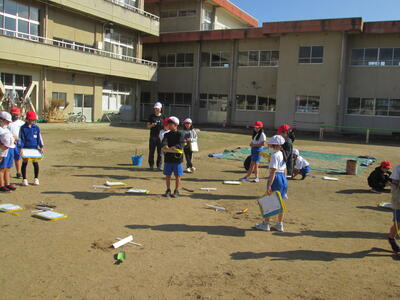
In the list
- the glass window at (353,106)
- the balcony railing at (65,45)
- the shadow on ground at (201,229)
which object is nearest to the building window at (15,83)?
the balcony railing at (65,45)

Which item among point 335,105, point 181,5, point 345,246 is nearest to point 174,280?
point 345,246

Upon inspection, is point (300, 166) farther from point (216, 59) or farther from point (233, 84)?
point (216, 59)

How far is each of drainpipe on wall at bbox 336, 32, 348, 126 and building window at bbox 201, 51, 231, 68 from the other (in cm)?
1051

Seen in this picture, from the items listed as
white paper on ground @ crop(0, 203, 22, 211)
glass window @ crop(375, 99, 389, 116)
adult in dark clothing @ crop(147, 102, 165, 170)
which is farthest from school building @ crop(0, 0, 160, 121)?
glass window @ crop(375, 99, 389, 116)

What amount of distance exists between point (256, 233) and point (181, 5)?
3614cm

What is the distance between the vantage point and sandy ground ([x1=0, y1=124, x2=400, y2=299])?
166 inches

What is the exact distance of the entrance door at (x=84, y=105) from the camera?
3061 cm

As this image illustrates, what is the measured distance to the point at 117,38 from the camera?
1336 inches

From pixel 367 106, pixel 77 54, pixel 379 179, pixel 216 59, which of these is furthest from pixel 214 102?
pixel 379 179

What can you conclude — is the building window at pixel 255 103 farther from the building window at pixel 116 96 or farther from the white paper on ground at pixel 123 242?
the white paper on ground at pixel 123 242

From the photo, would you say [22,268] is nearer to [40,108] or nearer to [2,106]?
[2,106]

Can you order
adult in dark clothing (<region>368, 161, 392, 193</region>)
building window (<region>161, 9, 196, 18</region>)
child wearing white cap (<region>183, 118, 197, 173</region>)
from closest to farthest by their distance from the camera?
adult in dark clothing (<region>368, 161, 392, 193</region>), child wearing white cap (<region>183, 118, 197, 173</region>), building window (<region>161, 9, 196, 18</region>)

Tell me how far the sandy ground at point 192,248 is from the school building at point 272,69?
22749 mm

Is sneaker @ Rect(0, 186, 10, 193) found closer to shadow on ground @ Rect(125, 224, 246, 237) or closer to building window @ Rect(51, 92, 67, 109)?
shadow on ground @ Rect(125, 224, 246, 237)
